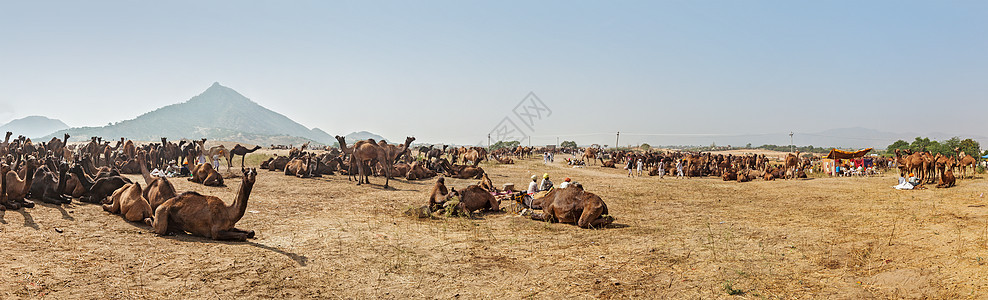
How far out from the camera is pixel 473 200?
44.1ft

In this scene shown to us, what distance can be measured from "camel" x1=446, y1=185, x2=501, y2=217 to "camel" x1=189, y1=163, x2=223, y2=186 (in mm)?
10182

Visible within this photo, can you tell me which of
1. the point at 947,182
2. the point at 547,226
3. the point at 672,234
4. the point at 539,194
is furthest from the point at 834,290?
the point at 947,182

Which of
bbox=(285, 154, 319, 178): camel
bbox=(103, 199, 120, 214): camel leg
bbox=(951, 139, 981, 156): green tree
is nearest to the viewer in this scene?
bbox=(103, 199, 120, 214): camel leg

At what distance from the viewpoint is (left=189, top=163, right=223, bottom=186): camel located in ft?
59.1

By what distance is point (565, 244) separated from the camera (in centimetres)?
943

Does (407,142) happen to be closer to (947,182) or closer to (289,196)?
(289,196)

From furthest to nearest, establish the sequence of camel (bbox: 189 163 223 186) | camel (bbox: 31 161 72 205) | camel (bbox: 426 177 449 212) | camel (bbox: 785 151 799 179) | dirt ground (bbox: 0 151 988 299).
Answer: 1. camel (bbox: 785 151 799 179)
2. camel (bbox: 189 163 223 186)
3. camel (bbox: 426 177 449 212)
4. camel (bbox: 31 161 72 205)
5. dirt ground (bbox: 0 151 988 299)

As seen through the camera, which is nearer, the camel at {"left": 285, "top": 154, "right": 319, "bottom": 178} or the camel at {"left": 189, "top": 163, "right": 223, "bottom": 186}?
the camel at {"left": 189, "top": 163, "right": 223, "bottom": 186}

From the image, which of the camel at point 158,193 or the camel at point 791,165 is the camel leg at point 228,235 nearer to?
the camel at point 158,193

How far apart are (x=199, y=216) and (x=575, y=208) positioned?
771cm

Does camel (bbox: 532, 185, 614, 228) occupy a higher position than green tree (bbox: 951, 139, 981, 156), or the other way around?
green tree (bbox: 951, 139, 981, 156)

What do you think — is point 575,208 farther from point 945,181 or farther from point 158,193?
point 945,181

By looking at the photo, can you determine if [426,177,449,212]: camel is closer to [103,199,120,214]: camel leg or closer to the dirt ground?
the dirt ground

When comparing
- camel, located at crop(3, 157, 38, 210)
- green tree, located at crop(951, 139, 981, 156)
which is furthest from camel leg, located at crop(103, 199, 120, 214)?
green tree, located at crop(951, 139, 981, 156)
